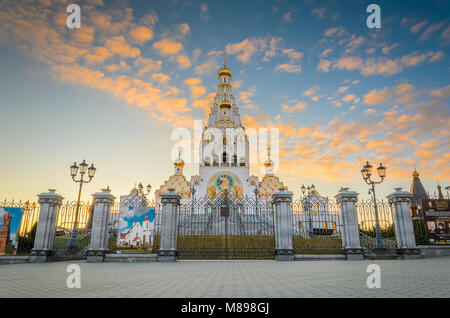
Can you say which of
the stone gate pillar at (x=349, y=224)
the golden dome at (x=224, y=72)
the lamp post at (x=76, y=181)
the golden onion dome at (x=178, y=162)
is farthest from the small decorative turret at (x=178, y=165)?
the stone gate pillar at (x=349, y=224)

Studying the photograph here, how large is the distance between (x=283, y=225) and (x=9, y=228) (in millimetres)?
14010

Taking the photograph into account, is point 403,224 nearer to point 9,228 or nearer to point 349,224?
point 349,224

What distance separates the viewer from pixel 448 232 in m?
15.6

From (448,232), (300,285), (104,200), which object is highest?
(104,200)

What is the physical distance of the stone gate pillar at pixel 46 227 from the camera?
13.5 meters

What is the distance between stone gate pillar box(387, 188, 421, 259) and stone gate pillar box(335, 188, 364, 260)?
83.7 inches

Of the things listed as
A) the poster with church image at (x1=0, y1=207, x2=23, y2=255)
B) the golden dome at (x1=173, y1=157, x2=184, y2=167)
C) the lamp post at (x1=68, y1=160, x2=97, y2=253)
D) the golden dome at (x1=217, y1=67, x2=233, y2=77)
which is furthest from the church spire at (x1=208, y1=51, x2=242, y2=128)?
the poster with church image at (x1=0, y1=207, x2=23, y2=255)

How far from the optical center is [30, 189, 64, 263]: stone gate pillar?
13.5 meters

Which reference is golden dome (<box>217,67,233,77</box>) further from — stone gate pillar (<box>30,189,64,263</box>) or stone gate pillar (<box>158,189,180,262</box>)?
stone gate pillar (<box>30,189,64,263</box>)

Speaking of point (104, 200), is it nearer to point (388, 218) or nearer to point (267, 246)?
point (267, 246)

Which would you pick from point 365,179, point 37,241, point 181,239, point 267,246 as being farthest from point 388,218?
point 37,241

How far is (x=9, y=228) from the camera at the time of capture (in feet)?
46.2

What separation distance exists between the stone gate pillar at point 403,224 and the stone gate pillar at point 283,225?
5646 millimetres

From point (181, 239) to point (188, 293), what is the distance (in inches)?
455
